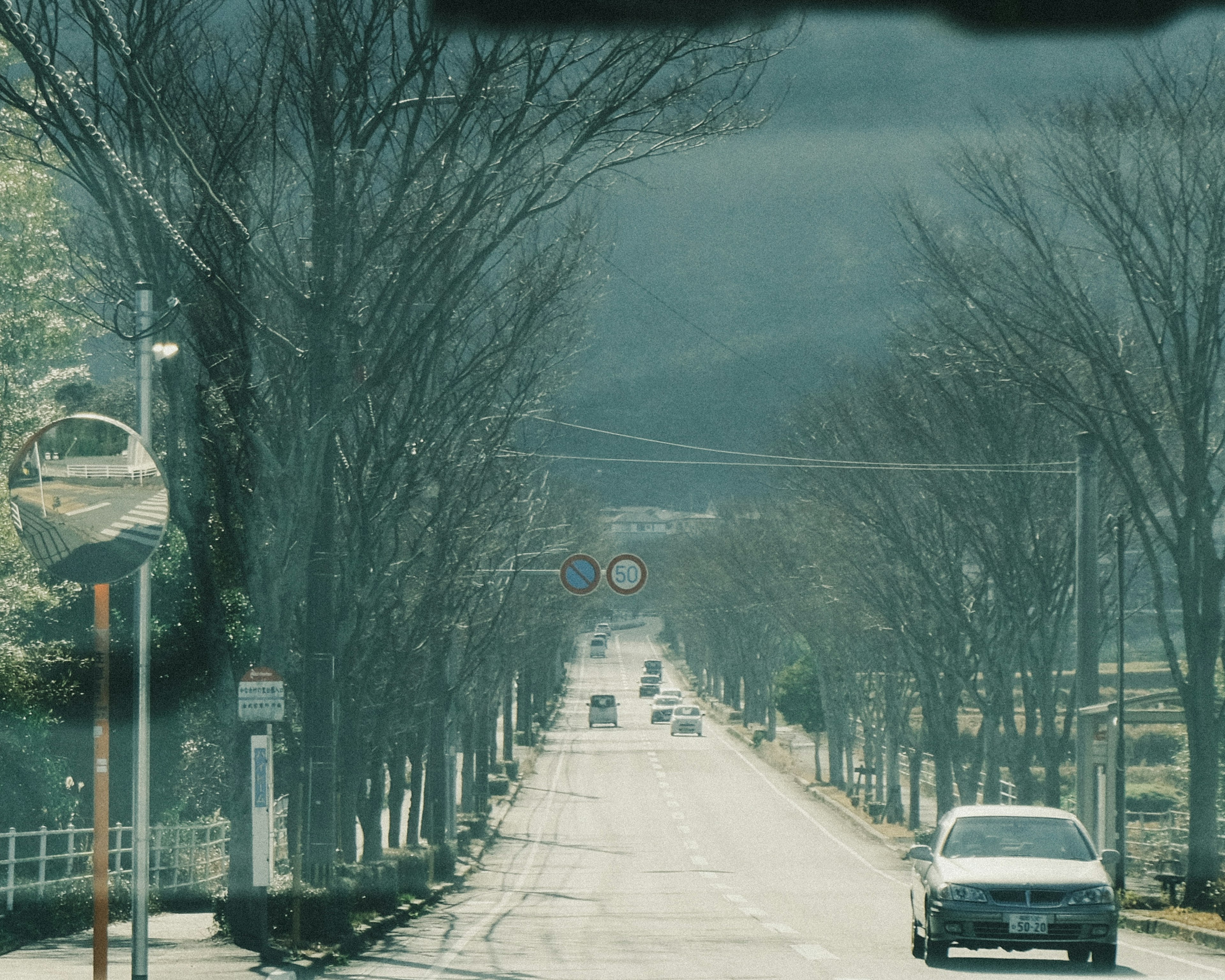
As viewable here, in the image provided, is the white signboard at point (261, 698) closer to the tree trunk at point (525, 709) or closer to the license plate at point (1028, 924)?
the license plate at point (1028, 924)

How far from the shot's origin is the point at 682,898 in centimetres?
2516

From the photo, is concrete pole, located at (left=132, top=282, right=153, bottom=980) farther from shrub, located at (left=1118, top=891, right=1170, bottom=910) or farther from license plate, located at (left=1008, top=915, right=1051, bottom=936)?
shrub, located at (left=1118, top=891, right=1170, bottom=910)

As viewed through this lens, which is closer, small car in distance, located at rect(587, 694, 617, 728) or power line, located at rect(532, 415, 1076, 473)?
power line, located at rect(532, 415, 1076, 473)

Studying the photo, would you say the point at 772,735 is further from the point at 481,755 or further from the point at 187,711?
the point at 187,711

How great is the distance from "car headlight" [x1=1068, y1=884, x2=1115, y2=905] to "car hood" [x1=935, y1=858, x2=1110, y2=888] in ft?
0.16

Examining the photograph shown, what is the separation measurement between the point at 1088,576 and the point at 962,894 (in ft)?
36.9

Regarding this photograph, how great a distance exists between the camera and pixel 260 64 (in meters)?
15.2

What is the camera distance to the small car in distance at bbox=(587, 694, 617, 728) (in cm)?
8731

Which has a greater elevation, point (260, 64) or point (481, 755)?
point (260, 64)

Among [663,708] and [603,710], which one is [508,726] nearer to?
[603,710]

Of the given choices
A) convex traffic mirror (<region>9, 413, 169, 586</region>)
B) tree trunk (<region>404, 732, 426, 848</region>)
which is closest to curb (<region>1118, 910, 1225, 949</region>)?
convex traffic mirror (<region>9, 413, 169, 586</region>)

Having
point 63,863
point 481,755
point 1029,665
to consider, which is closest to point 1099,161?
point 1029,665

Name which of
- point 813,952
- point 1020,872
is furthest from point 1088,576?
point 1020,872

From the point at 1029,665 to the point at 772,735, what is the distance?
157 feet
